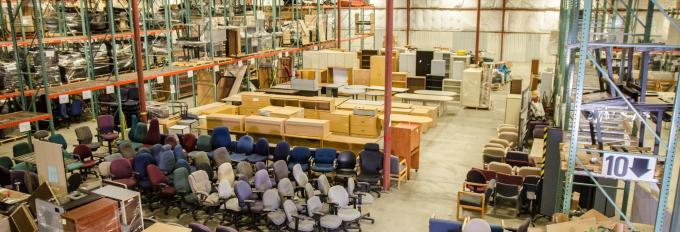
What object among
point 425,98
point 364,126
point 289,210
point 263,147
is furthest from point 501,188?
point 425,98

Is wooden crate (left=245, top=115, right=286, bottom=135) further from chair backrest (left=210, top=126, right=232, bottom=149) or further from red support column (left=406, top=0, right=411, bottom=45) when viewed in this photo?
red support column (left=406, top=0, right=411, bottom=45)

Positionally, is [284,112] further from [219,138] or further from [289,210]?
[289,210]

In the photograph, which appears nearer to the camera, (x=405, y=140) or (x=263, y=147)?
(x=405, y=140)

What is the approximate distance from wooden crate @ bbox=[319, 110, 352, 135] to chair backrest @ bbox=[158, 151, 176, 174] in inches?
188

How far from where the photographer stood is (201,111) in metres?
14.2

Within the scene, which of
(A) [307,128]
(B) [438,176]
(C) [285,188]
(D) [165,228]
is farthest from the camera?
(A) [307,128]

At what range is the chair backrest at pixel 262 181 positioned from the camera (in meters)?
9.21

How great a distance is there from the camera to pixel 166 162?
10336mm

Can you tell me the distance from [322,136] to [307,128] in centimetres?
42

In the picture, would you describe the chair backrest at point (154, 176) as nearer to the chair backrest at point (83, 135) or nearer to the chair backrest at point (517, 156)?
the chair backrest at point (83, 135)

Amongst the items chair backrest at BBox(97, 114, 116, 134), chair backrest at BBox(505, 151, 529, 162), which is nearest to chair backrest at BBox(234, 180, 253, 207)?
chair backrest at BBox(505, 151, 529, 162)

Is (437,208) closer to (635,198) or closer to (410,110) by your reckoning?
(635,198)

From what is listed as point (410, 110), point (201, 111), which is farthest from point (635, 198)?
point (201, 111)

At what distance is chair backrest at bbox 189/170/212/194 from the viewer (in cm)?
896
